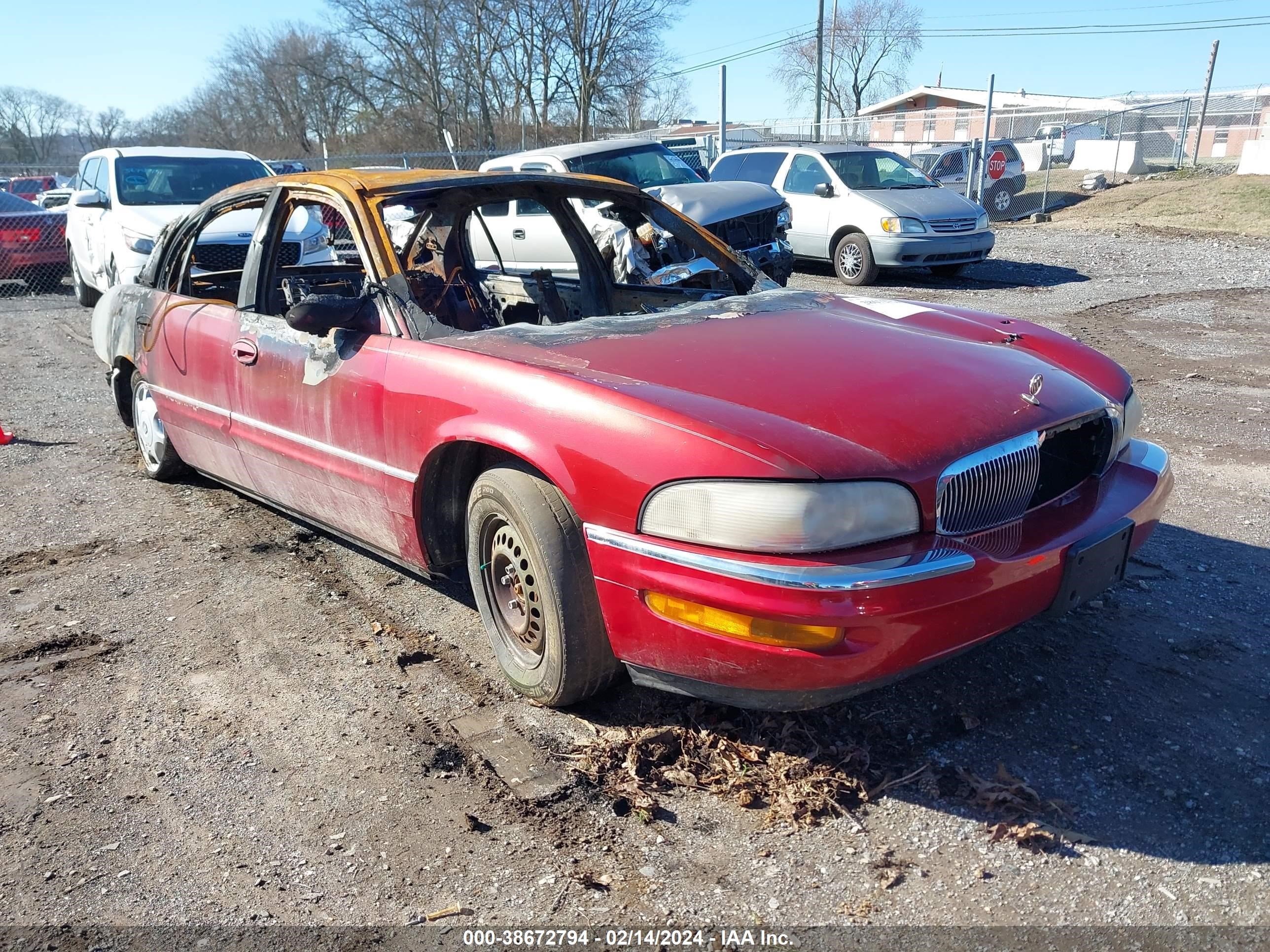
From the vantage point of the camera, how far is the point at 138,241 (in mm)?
9984

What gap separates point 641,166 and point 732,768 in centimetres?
943

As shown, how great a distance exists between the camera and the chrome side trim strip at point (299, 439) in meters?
3.33

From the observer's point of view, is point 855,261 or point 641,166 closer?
point 641,166

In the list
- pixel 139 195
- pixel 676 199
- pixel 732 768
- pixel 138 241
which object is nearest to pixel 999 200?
pixel 676 199

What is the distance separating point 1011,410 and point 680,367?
94 cm

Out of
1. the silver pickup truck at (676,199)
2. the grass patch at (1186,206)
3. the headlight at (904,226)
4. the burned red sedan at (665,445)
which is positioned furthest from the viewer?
the grass patch at (1186,206)

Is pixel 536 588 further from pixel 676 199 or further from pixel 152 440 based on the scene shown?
pixel 676 199

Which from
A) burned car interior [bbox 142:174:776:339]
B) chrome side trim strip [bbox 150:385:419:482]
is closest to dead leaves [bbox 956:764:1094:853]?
chrome side trim strip [bbox 150:385:419:482]

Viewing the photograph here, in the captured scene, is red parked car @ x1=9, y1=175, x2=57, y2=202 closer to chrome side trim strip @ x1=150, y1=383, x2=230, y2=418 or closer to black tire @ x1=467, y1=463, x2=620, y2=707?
chrome side trim strip @ x1=150, y1=383, x2=230, y2=418

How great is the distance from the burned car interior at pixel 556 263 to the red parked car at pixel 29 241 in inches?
485

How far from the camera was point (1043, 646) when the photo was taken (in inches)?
131

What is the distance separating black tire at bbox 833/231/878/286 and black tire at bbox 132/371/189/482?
8.83m

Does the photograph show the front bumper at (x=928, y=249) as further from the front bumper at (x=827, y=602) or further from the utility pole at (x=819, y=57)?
the utility pole at (x=819, y=57)

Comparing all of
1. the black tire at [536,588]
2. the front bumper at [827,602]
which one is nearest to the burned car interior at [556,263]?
the black tire at [536,588]
